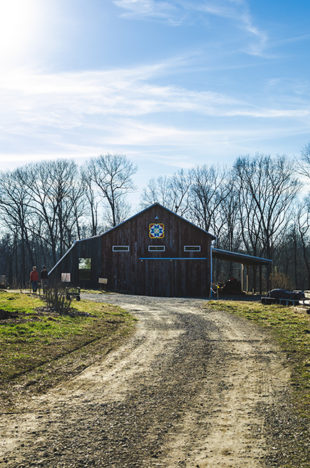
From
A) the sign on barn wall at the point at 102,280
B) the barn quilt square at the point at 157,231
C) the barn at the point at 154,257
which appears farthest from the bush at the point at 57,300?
the barn quilt square at the point at 157,231

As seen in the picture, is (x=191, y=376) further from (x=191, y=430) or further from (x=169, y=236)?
(x=169, y=236)

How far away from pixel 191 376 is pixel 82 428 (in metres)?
3.09

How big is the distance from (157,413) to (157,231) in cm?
2972

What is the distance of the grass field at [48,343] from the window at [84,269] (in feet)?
62.7

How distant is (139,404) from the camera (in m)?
6.58

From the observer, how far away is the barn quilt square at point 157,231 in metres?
35.7

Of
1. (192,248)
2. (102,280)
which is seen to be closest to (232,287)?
(192,248)

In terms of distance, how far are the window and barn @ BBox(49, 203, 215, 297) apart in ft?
0.27

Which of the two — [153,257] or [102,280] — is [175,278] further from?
[102,280]

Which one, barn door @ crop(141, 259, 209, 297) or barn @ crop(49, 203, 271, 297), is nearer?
barn door @ crop(141, 259, 209, 297)

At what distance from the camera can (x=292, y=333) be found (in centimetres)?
1341

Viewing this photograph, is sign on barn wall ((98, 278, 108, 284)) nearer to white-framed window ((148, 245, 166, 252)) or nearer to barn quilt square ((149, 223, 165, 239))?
white-framed window ((148, 245, 166, 252))

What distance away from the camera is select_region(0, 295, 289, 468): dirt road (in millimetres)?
4789

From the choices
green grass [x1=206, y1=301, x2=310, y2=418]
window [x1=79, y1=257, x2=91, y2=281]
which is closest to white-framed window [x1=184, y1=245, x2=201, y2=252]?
window [x1=79, y1=257, x2=91, y2=281]
